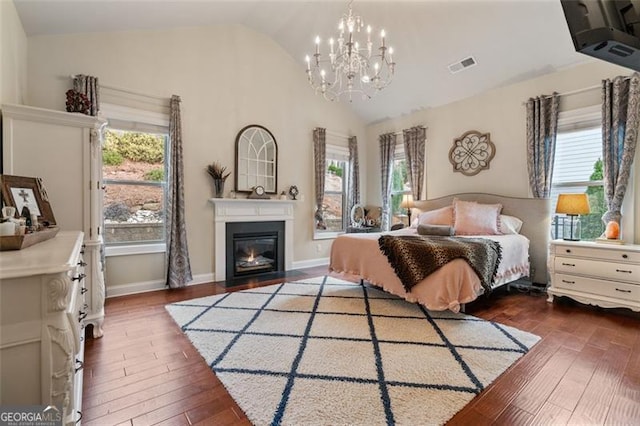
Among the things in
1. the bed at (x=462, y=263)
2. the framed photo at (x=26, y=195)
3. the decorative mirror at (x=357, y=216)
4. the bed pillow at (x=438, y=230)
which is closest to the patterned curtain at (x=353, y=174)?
the decorative mirror at (x=357, y=216)

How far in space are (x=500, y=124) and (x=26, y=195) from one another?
518 cm

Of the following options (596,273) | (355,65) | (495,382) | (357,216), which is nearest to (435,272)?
(495,382)

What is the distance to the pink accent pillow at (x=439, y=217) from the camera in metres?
4.24

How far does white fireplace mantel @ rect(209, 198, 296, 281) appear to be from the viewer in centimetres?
421

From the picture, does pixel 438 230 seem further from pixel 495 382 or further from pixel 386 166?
pixel 386 166

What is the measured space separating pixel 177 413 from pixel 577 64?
5.17 m

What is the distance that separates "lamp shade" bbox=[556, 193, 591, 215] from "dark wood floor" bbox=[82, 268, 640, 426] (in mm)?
1096

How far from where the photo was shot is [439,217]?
4320 millimetres

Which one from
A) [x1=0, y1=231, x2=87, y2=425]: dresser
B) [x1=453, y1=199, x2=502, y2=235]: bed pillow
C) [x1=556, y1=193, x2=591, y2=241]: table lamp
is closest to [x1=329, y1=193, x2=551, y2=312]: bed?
[x1=453, y1=199, x2=502, y2=235]: bed pillow

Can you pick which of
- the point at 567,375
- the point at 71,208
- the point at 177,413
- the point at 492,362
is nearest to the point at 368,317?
the point at 492,362

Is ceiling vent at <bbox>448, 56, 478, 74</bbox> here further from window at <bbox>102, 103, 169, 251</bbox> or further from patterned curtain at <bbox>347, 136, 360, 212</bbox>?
window at <bbox>102, 103, 169, 251</bbox>

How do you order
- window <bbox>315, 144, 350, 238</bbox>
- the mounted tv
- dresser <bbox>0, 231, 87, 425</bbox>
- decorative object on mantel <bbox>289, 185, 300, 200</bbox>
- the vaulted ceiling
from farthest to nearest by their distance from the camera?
window <bbox>315, 144, 350, 238</bbox>
decorative object on mantel <bbox>289, 185, 300, 200</bbox>
the vaulted ceiling
the mounted tv
dresser <bbox>0, 231, 87, 425</bbox>

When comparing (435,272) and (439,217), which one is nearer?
(435,272)

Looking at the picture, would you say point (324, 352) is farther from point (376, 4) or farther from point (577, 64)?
point (577, 64)
